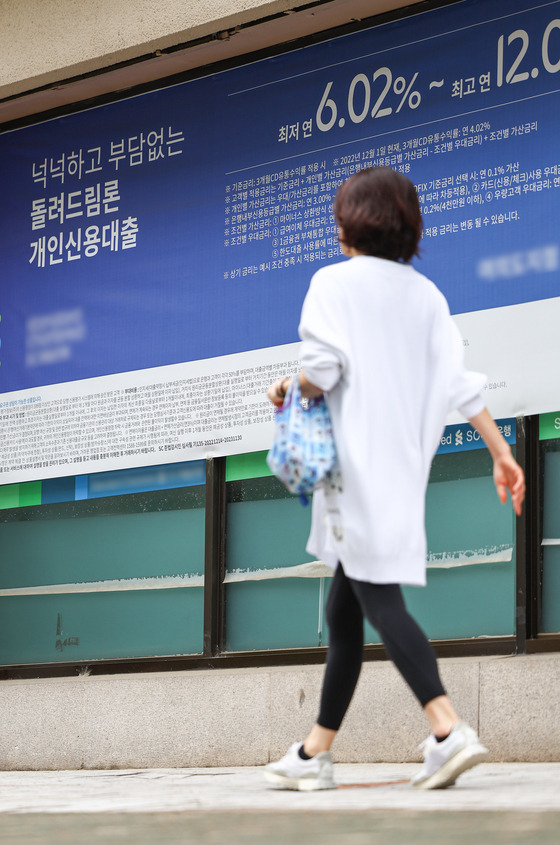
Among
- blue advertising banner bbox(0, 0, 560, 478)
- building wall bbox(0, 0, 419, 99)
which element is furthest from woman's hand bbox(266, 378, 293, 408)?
building wall bbox(0, 0, 419, 99)

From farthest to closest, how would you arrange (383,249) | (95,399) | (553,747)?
1. (95,399)
2. (553,747)
3. (383,249)

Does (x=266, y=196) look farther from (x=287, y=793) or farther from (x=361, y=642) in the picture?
(x=287, y=793)

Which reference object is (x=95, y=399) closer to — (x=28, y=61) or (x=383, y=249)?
(x=28, y=61)

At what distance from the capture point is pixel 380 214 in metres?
3.69

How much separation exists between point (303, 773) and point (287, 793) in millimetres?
84

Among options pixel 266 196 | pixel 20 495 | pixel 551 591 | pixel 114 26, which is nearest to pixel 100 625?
pixel 20 495

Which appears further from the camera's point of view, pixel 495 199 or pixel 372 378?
pixel 495 199

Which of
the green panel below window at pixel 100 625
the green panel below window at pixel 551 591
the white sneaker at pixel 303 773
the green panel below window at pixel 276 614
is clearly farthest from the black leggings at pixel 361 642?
the green panel below window at pixel 100 625

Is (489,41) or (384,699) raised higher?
(489,41)

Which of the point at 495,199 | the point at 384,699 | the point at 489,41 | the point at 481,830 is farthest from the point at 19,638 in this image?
the point at 481,830

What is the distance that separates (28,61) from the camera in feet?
23.5

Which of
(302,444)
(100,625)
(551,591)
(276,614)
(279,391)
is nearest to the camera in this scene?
(302,444)

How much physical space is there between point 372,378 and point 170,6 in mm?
3730

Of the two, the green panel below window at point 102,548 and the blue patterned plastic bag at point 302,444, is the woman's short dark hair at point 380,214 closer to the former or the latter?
the blue patterned plastic bag at point 302,444
